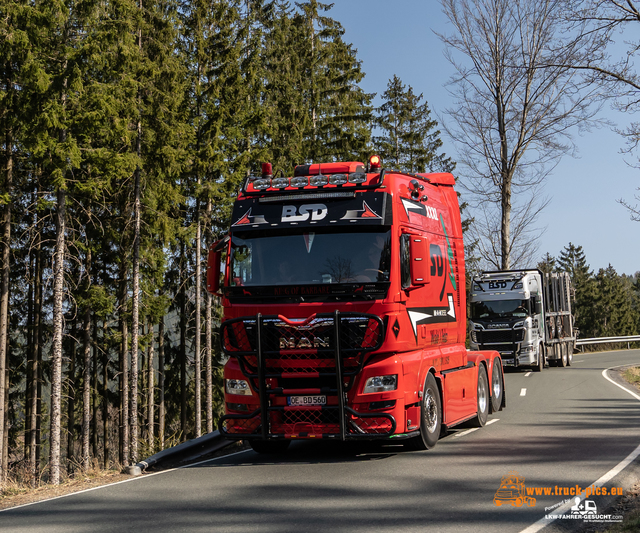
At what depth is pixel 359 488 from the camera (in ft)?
25.8

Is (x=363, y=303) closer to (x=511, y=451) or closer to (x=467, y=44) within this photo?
(x=511, y=451)

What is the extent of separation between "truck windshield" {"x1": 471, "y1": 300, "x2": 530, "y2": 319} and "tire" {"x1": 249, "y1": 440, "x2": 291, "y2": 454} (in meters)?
17.1

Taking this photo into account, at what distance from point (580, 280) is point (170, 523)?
346 ft

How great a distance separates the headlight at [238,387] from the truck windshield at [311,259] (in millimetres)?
1399

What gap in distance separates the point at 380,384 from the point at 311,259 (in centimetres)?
199

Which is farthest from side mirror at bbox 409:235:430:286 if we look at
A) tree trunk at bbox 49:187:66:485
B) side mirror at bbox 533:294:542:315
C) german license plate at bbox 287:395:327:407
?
side mirror at bbox 533:294:542:315

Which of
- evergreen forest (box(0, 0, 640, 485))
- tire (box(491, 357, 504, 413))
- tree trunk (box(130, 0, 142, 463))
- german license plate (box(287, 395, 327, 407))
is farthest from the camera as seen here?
tree trunk (box(130, 0, 142, 463))

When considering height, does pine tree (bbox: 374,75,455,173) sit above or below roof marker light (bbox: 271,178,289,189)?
above

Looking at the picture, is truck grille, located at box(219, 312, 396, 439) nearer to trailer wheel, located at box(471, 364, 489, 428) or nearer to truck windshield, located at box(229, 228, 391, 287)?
truck windshield, located at box(229, 228, 391, 287)

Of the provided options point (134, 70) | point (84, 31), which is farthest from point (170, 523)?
point (134, 70)

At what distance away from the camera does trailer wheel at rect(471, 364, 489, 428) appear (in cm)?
1313

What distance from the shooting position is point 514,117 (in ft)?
101

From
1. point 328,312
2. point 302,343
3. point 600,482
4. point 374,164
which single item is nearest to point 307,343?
point 302,343

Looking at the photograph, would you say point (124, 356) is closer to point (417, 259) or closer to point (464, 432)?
point (464, 432)
